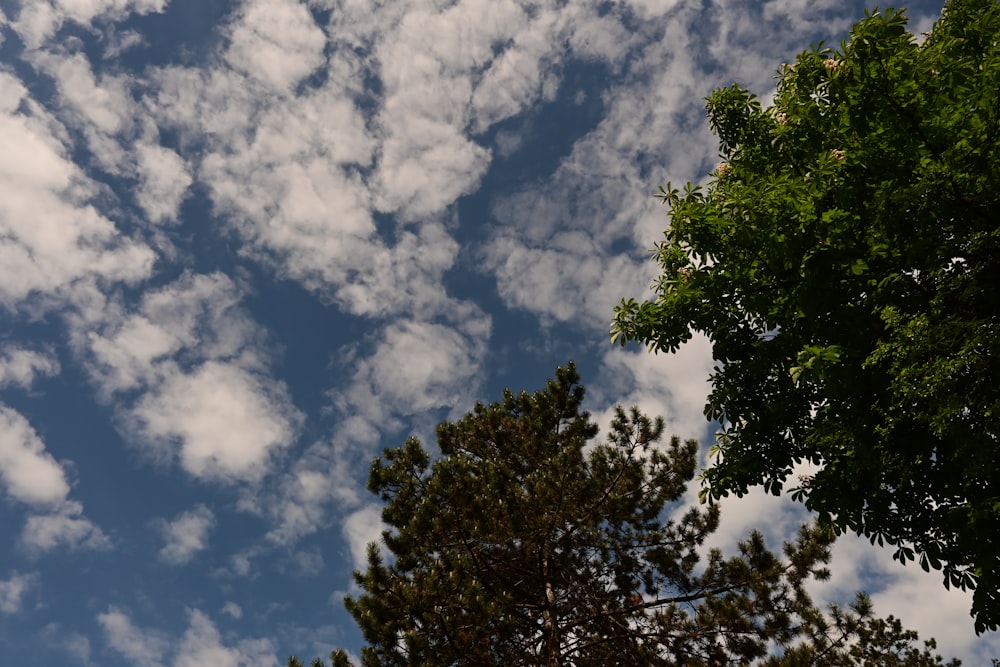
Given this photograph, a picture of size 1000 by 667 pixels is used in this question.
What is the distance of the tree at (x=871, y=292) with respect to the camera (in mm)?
5223

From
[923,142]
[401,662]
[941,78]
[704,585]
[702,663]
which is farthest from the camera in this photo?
[704,585]

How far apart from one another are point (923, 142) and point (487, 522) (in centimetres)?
939

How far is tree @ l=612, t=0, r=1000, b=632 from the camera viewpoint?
5.22 metres

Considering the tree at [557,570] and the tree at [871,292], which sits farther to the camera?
the tree at [557,570]

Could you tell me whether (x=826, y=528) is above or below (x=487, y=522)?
below

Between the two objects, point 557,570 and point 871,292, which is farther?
point 557,570

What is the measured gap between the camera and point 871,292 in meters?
6.22

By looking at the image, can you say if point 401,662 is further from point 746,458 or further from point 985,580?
point 985,580

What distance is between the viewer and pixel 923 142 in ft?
18.0

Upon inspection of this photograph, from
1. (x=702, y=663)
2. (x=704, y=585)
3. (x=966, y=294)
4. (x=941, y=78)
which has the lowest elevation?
(x=702, y=663)

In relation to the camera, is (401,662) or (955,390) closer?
(955,390)

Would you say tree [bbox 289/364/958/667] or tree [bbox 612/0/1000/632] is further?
tree [bbox 289/364/958/667]

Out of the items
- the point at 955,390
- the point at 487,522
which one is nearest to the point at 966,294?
the point at 955,390

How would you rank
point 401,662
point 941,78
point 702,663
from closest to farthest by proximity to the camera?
point 941,78, point 401,662, point 702,663
